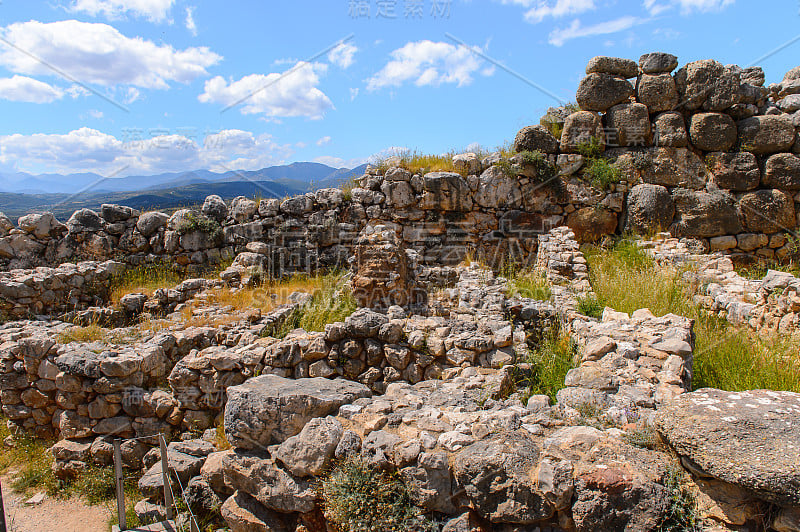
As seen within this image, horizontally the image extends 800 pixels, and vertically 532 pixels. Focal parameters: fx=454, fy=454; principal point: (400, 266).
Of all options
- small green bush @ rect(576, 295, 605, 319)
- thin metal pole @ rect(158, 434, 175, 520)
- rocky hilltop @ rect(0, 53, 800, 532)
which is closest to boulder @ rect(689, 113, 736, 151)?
rocky hilltop @ rect(0, 53, 800, 532)

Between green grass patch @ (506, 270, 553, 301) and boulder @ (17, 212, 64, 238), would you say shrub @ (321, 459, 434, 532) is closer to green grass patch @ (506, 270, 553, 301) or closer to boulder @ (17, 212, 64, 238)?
green grass patch @ (506, 270, 553, 301)

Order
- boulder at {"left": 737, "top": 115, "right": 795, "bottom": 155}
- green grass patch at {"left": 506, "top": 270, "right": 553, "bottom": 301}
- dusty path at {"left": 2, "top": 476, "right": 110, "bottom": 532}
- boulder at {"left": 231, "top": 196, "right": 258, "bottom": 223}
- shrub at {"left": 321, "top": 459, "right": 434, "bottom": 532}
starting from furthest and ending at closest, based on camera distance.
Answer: boulder at {"left": 231, "top": 196, "right": 258, "bottom": 223}
boulder at {"left": 737, "top": 115, "right": 795, "bottom": 155}
green grass patch at {"left": 506, "top": 270, "right": 553, "bottom": 301}
dusty path at {"left": 2, "top": 476, "right": 110, "bottom": 532}
shrub at {"left": 321, "top": 459, "right": 434, "bottom": 532}

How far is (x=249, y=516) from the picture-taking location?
146 inches

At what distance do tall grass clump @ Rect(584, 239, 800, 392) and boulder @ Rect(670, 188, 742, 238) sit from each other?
2.33m

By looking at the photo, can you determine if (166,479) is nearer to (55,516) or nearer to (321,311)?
(55,516)

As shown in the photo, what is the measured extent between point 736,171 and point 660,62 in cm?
314

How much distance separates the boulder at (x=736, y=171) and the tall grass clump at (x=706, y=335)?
361cm

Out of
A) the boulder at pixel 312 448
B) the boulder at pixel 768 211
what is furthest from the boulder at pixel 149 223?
the boulder at pixel 768 211

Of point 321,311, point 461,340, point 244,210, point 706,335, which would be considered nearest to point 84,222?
point 244,210

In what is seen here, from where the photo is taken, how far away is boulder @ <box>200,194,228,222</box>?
1180cm

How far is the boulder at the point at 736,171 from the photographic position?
415 inches

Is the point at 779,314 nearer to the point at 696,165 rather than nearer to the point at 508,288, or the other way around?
the point at 508,288

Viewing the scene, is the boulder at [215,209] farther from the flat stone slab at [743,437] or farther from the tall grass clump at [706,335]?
the flat stone slab at [743,437]

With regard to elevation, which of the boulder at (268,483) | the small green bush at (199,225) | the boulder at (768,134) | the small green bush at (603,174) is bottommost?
the boulder at (268,483)
